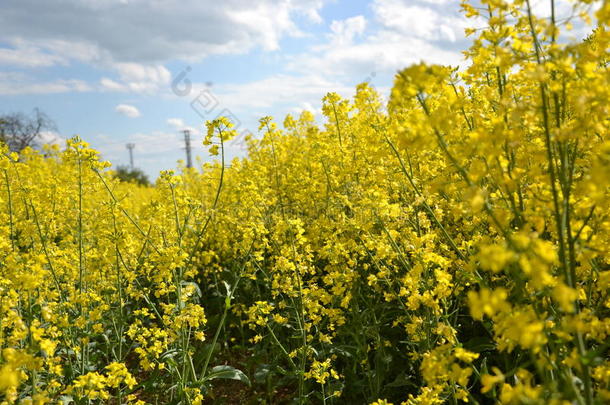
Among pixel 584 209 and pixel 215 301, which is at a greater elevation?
pixel 584 209

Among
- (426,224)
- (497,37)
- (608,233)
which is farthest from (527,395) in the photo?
(426,224)

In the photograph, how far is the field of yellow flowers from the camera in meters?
1.69

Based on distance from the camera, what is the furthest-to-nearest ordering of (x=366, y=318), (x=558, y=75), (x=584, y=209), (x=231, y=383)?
1. (x=231, y=383)
2. (x=366, y=318)
3. (x=558, y=75)
4. (x=584, y=209)

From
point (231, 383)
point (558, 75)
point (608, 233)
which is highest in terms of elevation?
point (558, 75)

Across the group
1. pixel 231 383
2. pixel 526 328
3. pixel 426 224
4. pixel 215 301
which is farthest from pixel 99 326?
pixel 526 328

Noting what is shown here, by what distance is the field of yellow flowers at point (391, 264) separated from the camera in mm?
1691

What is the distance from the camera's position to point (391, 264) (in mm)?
3592

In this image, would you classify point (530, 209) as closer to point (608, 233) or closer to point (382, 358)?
point (608, 233)

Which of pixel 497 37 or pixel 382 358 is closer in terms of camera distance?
pixel 497 37

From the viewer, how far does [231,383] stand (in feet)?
15.3

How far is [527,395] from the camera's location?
150 cm

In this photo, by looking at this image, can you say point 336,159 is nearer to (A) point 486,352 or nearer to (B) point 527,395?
(A) point 486,352

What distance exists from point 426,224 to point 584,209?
4.43 feet

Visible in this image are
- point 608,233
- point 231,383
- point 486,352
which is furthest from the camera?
point 231,383
